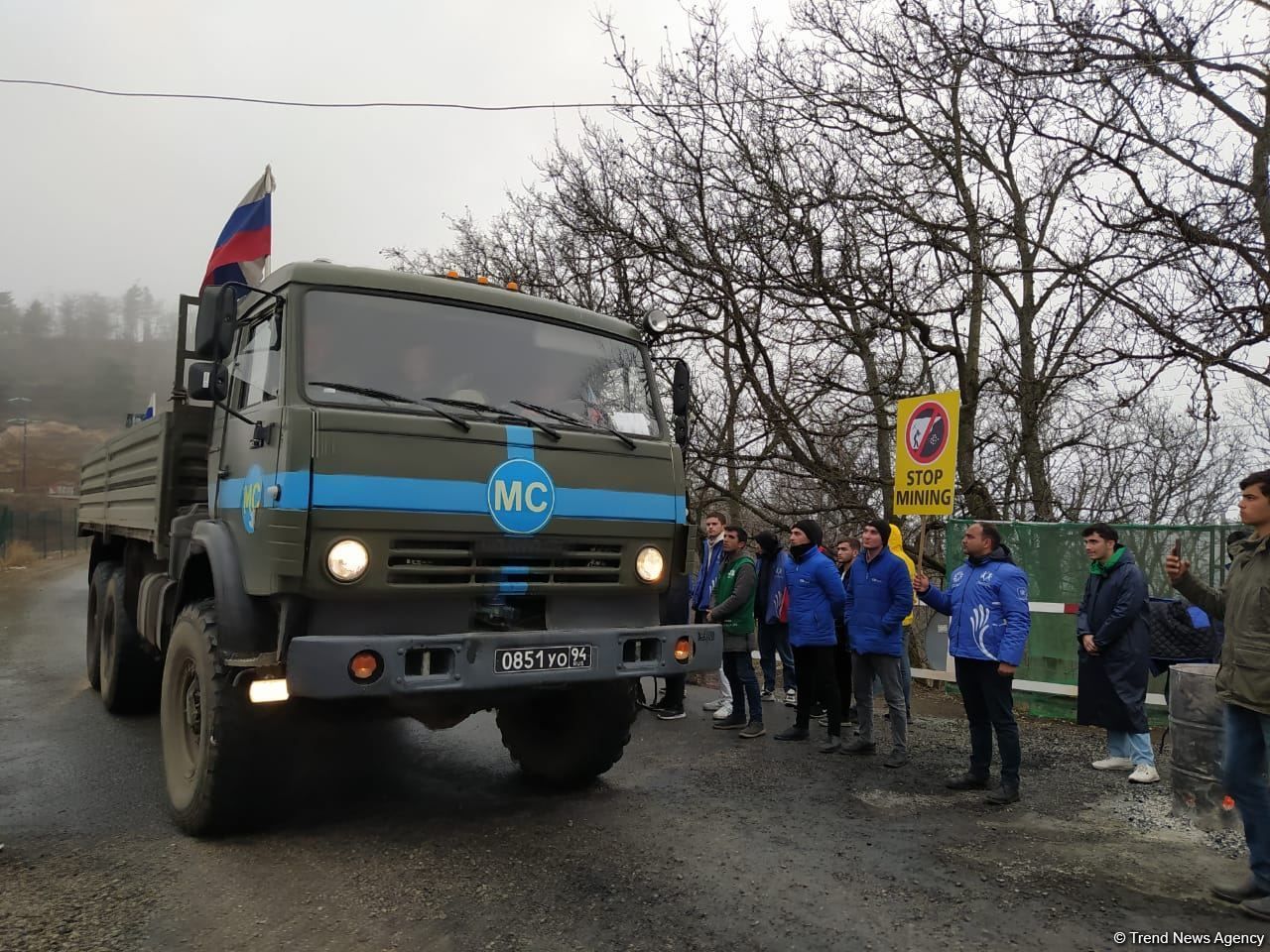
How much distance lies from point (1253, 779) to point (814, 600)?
3.37 m

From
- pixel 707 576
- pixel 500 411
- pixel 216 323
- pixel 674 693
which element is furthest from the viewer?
Answer: pixel 707 576

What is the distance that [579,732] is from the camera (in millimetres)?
5508

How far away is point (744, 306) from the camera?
13.0 meters

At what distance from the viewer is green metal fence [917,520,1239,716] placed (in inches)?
319

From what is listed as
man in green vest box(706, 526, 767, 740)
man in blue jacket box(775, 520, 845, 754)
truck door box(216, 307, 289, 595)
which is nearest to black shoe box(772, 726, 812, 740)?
man in blue jacket box(775, 520, 845, 754)

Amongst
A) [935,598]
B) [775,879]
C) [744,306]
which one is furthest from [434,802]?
[744,306]

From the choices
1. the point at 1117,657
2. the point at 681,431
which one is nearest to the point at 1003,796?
the point at 1117,657

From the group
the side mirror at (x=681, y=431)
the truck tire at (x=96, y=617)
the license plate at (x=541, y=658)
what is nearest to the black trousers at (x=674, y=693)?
the side mirror at (x=681, y=431)

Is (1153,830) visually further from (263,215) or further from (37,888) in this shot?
(263,215)

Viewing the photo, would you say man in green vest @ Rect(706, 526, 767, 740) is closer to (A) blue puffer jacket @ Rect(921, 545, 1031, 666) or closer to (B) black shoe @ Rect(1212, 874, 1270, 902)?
(A) blue puffer jacket @ Rect(921, 545, 1031, 666)

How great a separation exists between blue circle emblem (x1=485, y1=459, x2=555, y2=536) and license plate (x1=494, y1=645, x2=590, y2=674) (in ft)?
1.87

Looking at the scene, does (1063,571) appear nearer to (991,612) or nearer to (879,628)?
(879,628)

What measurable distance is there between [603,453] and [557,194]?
10.8 metres

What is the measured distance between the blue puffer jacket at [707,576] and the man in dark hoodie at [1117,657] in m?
2.97
